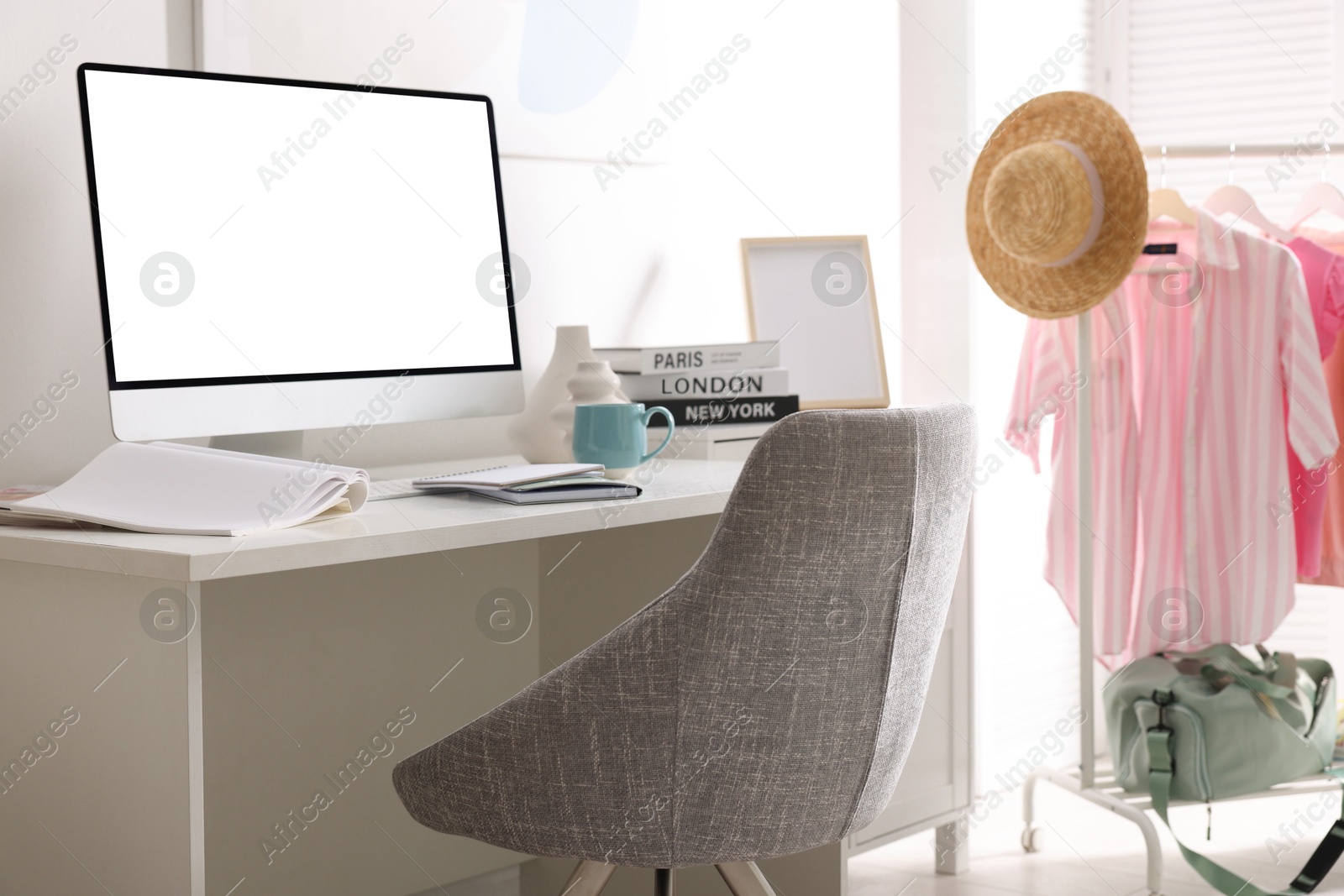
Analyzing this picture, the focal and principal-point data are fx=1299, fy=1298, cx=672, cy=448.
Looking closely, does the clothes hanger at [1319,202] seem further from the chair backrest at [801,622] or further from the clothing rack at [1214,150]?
the chair backrest at [801,622]

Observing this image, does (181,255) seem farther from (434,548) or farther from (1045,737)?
(1045,737)

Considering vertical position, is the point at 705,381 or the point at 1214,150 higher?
the point at 1214,150

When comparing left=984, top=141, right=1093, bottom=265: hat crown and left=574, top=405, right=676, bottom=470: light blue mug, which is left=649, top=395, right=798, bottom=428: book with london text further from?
left=984, top=141, right=1093, bottom=265: hat crown

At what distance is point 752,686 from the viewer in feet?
3.78

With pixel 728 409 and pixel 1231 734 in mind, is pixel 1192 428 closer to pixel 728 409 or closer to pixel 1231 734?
pixel 1231 734

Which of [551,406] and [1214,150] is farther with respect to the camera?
[1214,150]

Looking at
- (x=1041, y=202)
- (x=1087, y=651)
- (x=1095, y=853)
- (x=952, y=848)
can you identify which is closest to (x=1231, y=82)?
(x=1041, y=202)

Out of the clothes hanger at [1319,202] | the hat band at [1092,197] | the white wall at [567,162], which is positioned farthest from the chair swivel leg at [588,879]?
the clothes hanger at [1319,202]

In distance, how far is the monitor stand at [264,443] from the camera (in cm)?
152

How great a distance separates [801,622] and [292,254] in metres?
0.78

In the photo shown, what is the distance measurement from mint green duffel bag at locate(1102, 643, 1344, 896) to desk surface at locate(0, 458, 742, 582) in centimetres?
125

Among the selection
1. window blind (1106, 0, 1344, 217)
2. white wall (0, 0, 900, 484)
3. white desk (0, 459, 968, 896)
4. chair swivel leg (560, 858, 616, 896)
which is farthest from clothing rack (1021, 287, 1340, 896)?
chair swivel leg (560, 858, 616, 896)

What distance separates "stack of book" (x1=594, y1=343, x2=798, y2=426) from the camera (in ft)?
6.62

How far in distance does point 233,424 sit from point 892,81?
6.69ft
